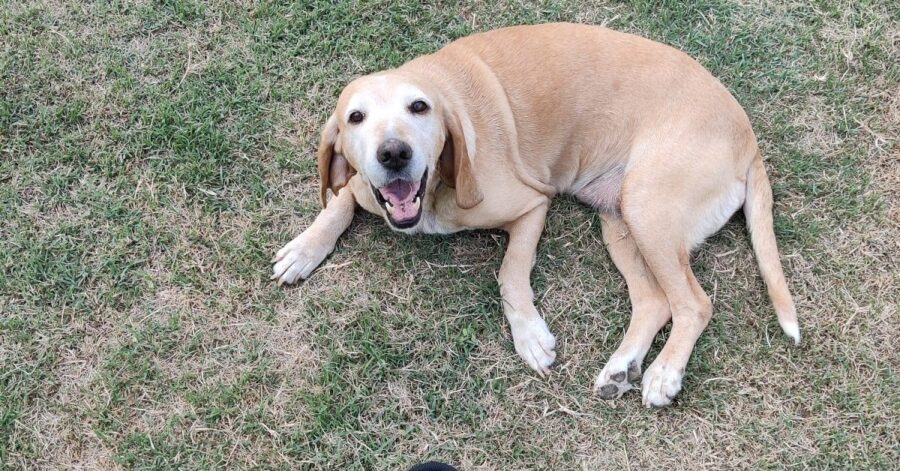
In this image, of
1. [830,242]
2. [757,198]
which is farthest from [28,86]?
[830,242]

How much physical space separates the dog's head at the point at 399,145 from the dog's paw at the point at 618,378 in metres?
1.14

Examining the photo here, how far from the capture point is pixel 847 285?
397 centimetres

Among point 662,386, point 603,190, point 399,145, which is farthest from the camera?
point 603,190

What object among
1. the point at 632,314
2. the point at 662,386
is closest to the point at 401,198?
the point at 632,314

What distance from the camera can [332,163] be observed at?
3621 millimetres

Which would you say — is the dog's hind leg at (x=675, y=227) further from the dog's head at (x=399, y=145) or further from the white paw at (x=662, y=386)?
the dog's head at (x=399, y=145)

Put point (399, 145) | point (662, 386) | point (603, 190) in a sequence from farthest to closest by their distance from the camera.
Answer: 1. point (603, 190)
2. point (662, 386)
3. point (399, 145)

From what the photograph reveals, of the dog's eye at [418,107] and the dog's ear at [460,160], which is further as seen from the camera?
the dog's ear at [460,160]

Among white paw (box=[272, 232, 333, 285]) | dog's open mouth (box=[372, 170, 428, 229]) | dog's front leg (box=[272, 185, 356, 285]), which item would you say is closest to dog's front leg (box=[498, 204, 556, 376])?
dog's open mouth (box=[372, 170, 428, 229])

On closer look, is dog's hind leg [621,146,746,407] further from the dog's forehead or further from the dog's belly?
the dog's forehead

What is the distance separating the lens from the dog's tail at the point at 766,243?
12.0 feet

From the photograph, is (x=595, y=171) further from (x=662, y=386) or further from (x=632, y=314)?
(x=662, y=386)

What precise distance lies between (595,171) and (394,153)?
1.40 m

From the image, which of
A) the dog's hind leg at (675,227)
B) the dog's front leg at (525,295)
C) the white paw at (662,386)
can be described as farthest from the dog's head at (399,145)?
the white paw at (662,386)
